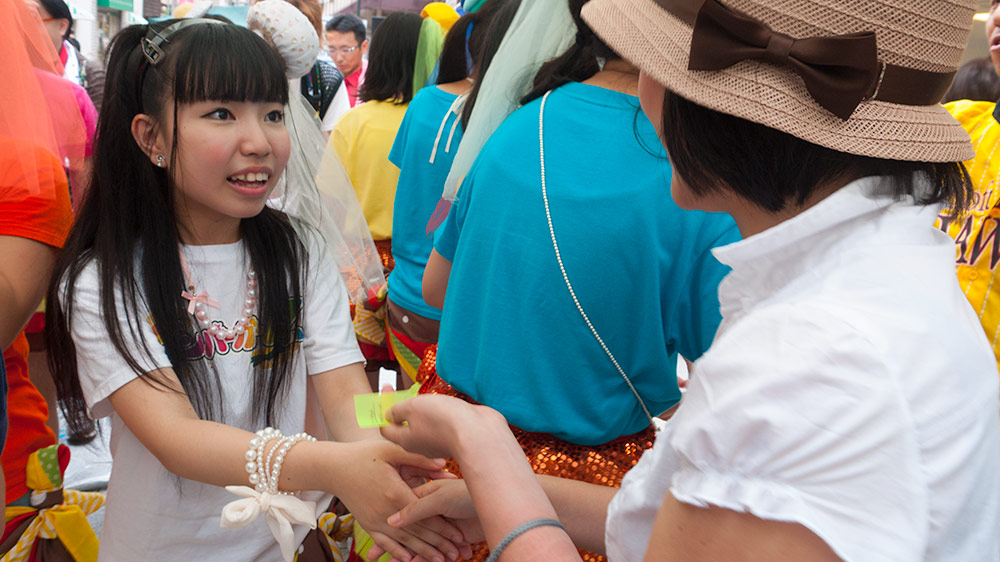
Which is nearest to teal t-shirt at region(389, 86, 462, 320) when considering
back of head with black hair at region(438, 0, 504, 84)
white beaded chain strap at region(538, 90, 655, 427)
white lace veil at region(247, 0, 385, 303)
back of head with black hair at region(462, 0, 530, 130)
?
back of head with black hair at region(438, 0, 504, 84)

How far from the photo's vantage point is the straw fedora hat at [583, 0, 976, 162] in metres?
0.71

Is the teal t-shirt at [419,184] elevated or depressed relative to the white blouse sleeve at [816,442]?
depressed

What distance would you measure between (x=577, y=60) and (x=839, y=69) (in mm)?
680

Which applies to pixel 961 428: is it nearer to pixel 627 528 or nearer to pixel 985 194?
pixel 627 528

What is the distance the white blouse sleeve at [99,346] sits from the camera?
1.33 meters

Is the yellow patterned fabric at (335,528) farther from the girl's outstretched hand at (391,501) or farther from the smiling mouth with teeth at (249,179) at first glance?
the smiling mouth with teeth at (249,179)

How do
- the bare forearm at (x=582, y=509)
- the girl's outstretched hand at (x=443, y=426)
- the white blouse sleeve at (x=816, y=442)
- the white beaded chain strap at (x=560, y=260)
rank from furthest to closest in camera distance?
the white beaded chain strap at (x=560, y=260), the bare forearm at (x=582, y=509), the girl's outstretched hand at (x=443, y=426), the white blouse sleeve at (x=816, y=442)

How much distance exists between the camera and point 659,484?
761 mm

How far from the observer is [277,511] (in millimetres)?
1272

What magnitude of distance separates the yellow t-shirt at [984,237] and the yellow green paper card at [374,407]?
1470mm

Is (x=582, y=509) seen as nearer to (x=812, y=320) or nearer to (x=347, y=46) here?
(x=812, y=320)

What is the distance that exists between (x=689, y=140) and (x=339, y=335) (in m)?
0.95

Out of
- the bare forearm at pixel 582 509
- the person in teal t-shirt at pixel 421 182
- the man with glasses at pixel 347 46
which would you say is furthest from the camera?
the man with glasses at pixel 347 46

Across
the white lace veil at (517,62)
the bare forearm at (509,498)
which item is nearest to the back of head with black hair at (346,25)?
the white lace veil at (517,62)
